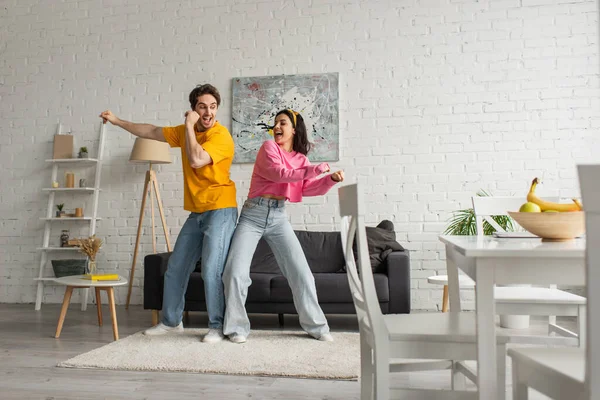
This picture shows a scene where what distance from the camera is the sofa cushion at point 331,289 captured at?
4.34 meters

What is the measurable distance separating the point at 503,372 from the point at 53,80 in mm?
5547

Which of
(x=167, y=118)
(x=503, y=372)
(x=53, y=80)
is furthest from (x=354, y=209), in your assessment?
(x=53, y=80)

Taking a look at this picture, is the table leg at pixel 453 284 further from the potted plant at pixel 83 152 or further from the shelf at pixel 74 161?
the potted plant at pixel 83 152

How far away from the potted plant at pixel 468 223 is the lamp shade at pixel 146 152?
2.70 metres

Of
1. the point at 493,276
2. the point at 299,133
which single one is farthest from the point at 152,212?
the point at 493,276

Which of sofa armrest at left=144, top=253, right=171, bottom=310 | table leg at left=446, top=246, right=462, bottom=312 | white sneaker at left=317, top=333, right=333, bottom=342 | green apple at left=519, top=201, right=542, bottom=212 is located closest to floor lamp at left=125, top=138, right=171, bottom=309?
sofa armrest at left=144, top=253, right=171, bottom=310

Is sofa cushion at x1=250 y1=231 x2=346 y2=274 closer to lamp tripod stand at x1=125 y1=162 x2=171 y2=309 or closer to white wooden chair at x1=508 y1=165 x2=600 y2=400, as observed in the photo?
lamp tripod stand at x1=125 y1=162 x2=171 y2=309

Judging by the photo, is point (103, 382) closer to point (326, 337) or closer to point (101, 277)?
point (101, 277)

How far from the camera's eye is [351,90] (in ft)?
18.1

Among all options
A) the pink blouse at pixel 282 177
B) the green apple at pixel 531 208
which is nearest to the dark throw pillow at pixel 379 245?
the pink blouse at pixel 282 177

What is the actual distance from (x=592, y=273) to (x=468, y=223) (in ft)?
12.3

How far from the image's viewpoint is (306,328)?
3.88 m

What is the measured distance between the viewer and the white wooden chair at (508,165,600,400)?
121 cm

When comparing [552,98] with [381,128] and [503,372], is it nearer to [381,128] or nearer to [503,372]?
[381,128]
